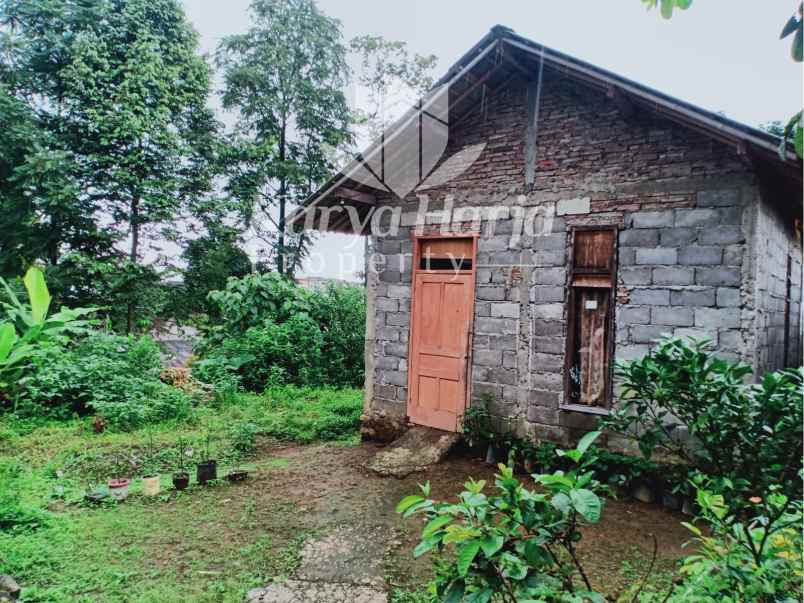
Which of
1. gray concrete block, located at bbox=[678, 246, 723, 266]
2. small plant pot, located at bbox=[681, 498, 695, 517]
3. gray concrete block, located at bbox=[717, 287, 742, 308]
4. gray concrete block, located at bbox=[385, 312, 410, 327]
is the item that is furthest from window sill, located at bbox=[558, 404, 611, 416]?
gray concrete block, located at bbox=[385, 312, 410, 327]

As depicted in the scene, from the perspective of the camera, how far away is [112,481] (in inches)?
212

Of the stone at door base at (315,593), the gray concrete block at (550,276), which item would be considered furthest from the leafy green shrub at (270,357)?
the stone at door base at (315,593)

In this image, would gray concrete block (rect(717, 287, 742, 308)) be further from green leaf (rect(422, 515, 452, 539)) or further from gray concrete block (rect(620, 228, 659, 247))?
green leaf (rect(422, 515, 452, 539))

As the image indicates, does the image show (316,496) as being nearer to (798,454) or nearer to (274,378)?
(798,454)

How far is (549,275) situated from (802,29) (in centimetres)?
443

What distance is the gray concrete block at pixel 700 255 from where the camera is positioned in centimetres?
496

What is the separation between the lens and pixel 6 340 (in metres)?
3.65

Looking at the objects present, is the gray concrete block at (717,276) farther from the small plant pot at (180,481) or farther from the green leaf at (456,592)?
the small plant pot at (180,481)

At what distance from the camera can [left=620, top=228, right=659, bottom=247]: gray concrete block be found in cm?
529

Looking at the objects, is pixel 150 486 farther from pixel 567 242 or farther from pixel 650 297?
pixel 650 297

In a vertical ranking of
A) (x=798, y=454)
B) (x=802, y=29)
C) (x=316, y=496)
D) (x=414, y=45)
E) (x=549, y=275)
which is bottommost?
(x=316, y=496)

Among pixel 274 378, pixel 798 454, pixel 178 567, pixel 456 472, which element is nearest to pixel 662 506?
pixel 456 472

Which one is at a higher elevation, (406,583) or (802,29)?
(802,29)

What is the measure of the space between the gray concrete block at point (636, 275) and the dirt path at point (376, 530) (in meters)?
2.37
